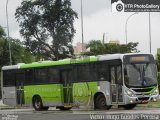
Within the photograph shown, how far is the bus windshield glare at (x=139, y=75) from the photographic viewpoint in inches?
1144

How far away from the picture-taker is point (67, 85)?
3291 cm

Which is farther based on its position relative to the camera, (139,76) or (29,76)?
(29,76)

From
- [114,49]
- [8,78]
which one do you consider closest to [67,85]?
[8,78]

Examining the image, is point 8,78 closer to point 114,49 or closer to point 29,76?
point 29,76

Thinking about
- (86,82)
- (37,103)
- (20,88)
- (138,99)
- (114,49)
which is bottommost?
(37,103)

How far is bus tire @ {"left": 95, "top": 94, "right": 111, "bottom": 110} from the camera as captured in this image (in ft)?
98.7

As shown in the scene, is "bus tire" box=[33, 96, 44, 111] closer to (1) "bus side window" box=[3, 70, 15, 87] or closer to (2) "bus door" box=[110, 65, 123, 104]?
(1) "bus side window" box=[3, 70, 15, 87]

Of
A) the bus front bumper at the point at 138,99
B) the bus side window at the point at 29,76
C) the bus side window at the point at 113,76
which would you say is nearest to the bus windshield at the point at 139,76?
the bus front bumper at the point at 138,99

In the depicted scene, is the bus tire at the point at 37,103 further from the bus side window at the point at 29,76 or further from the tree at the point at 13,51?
the tree at the point at 13,51

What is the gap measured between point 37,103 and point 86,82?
5110mm

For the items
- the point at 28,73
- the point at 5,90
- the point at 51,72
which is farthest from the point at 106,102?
the point at 5,90

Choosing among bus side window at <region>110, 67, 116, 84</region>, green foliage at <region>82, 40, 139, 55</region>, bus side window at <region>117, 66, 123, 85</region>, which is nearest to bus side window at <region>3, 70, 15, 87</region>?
bus side window at <region>110, 67, 116, 84</region>

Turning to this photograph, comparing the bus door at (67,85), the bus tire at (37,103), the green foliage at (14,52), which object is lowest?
the bus tire at (37,103)

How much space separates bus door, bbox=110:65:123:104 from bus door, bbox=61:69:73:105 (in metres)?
3.56
